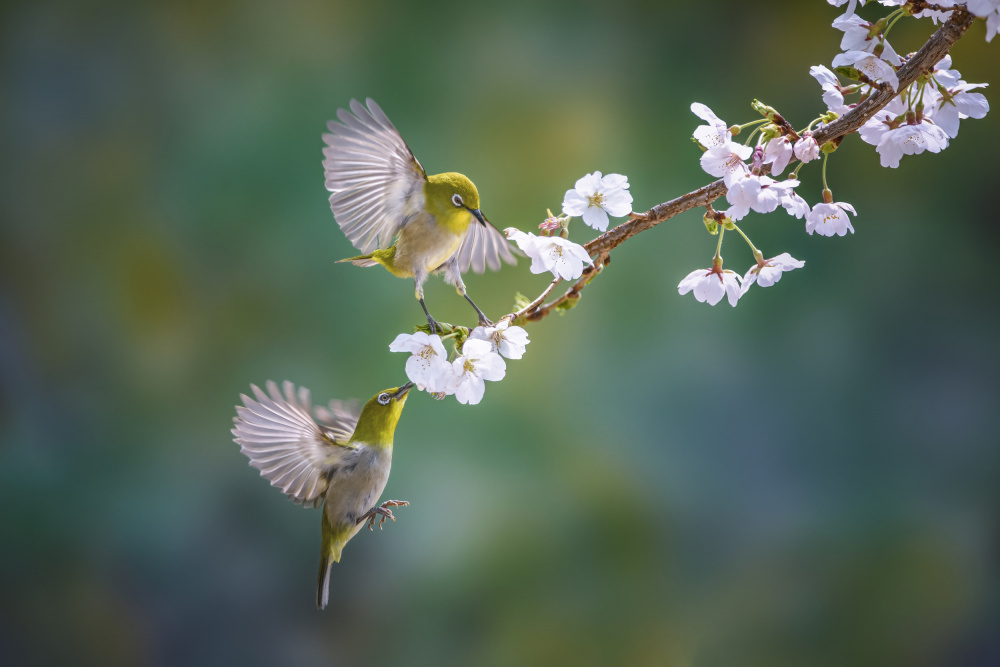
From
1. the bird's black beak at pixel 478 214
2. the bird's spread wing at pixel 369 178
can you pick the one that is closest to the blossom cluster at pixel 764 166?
the bird's black beak at pixel 478 214

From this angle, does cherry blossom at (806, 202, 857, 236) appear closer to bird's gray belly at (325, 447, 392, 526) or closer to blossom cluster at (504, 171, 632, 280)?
blossom cluster at (504, 171, 632, 280)

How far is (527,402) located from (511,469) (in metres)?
0.19

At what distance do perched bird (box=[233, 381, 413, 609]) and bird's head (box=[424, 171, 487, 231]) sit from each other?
0.24 metres

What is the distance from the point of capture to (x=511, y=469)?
204 cm

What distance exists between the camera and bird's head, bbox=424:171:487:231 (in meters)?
0.79

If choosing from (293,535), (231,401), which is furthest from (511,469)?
(231,401)

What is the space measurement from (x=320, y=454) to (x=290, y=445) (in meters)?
0.04

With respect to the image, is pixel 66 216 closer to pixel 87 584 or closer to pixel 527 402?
pixel 87 584

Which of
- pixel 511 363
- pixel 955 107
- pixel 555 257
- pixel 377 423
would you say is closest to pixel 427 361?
pixel 555 257

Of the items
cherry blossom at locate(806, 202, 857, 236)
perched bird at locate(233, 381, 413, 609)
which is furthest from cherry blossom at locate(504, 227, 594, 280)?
perched bird at locate(233, 381, 413, 609)

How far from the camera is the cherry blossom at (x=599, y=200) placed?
2.15 feet

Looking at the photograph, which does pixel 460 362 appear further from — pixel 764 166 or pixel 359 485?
pixel 359 485

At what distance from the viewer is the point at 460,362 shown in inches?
22.7

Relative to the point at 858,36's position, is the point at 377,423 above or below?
below
